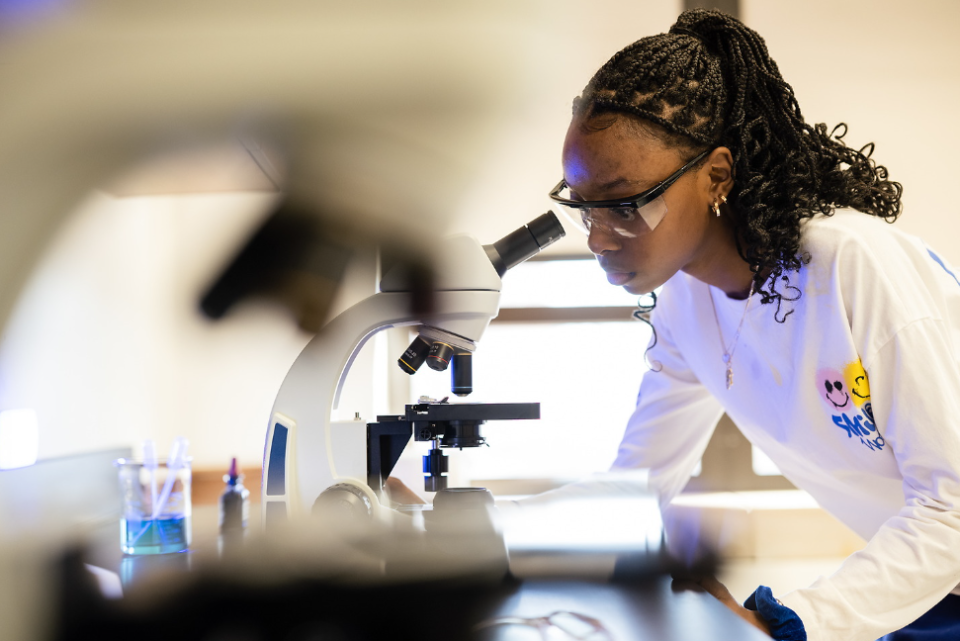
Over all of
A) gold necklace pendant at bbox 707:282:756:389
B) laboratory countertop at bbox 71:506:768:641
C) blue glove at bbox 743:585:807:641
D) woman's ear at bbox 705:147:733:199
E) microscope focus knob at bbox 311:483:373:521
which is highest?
woman's ear at bbox 705:147:733:199

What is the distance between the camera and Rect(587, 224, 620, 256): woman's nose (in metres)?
0.94

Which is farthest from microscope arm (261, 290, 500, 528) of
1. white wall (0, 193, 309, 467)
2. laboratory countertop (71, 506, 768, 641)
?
white wall (0, 193, 309, 467)

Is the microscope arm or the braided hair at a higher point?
the braided hair

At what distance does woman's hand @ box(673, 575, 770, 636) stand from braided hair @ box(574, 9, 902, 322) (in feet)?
1.54

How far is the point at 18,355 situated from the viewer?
5.56 feet

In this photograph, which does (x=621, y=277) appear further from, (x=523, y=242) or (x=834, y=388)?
(x=834, y=388)

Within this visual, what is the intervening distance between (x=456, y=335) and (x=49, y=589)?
724 mm

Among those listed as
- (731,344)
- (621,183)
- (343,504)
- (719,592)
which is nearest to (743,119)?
(621,183)

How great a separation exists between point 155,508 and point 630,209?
1001 mm

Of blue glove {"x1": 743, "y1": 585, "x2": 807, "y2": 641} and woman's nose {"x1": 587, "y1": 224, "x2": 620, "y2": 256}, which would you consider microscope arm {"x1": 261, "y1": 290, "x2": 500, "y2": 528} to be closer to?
woman's nose {"x1": 587, "y1": 224, "x2": 620, "y2": 256}

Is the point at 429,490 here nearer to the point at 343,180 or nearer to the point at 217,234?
the point at 343,180

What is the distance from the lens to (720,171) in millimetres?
939

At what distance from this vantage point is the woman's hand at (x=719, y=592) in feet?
2.05

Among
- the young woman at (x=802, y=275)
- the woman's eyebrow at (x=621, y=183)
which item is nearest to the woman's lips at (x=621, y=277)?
the young woman at (x=802, y=275)
